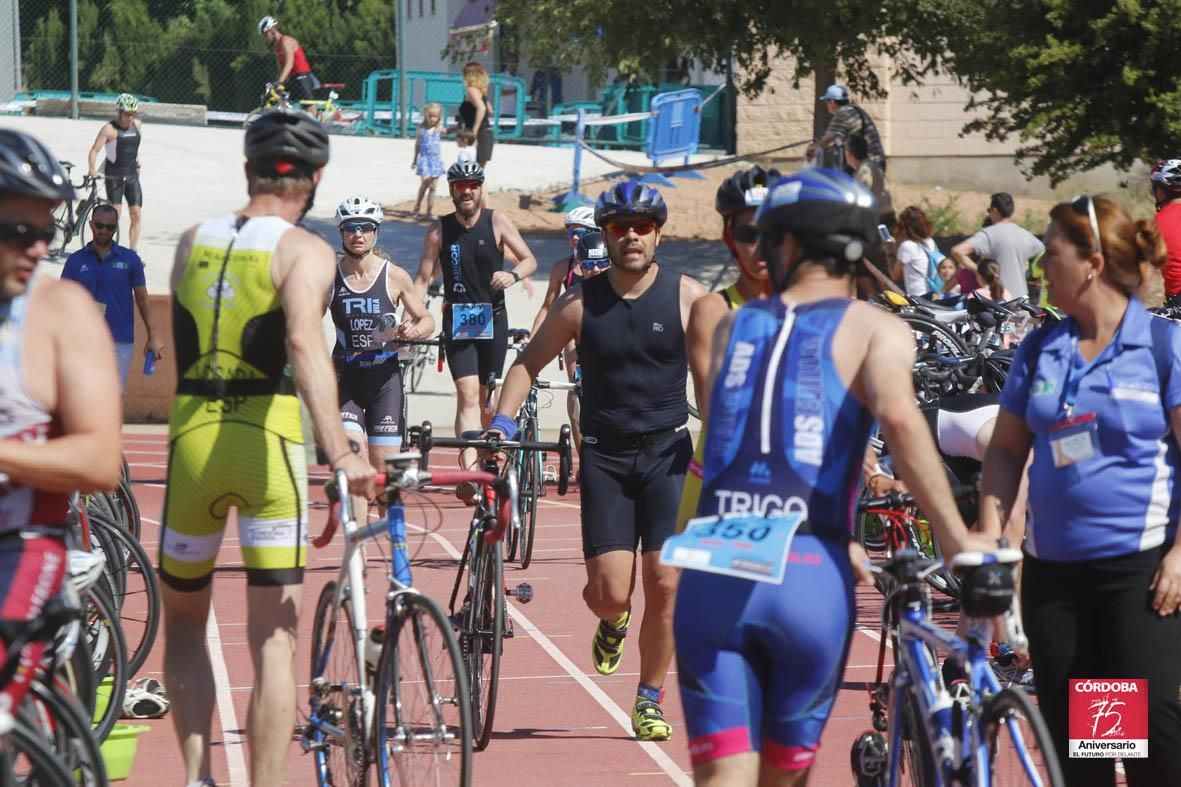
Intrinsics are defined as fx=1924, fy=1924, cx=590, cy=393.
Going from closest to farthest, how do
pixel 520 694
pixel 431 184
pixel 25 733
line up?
pixel 25 733 → pixel 520 694 → pixel 431 184

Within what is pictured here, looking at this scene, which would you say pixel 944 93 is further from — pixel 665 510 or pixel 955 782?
pixel 955 782

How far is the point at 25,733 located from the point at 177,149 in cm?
3055

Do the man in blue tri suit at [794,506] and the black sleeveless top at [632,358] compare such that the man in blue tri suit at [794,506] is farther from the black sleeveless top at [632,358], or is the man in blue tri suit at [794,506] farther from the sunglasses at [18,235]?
the black sleeveless top at [632,358]

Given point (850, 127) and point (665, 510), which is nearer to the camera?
point (665, 510)

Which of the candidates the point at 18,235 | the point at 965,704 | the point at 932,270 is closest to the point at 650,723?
the point at 965,704

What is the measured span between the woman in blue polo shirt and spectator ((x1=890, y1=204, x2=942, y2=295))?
13422 mm

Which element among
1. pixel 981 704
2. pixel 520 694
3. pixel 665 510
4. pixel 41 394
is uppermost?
pixel 41 394

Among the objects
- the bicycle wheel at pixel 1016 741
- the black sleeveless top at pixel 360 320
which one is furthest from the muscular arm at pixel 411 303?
the bicycle wheel at pixel 1016 741

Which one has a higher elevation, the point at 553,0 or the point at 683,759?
the point at 553,0

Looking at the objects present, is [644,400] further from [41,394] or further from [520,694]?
[41,394]

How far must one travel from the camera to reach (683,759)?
707 centimetres

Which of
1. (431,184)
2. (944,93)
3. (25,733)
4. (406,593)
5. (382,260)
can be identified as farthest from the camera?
(944,93)

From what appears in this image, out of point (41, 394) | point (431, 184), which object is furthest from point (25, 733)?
point (431, 184)

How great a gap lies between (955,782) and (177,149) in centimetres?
3086
